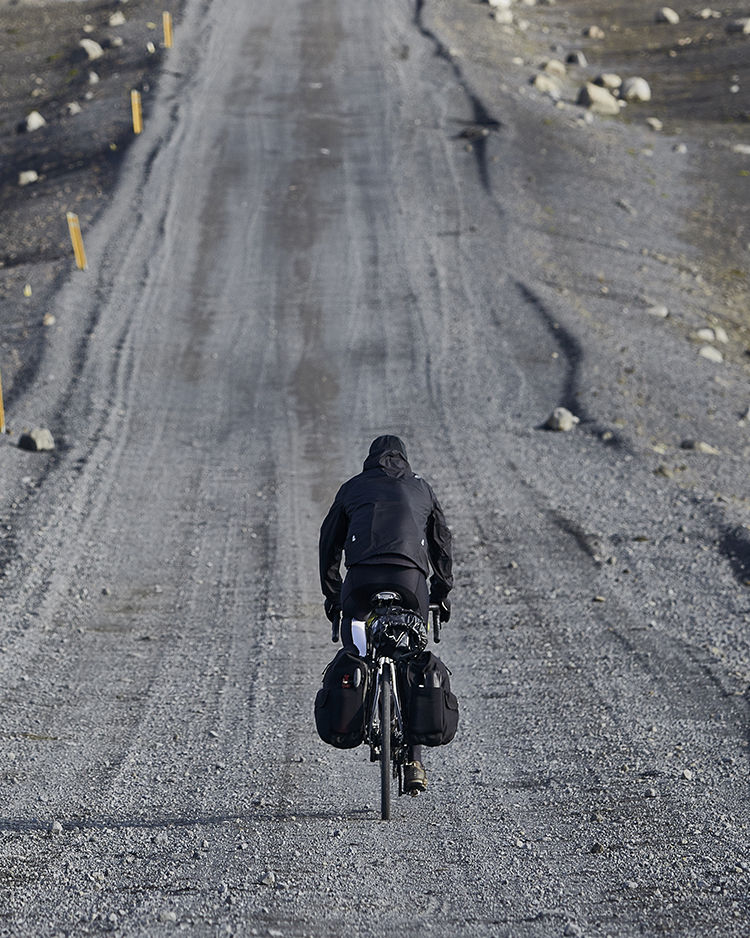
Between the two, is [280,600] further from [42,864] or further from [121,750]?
[42,864]

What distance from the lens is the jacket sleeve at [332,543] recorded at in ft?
19.8

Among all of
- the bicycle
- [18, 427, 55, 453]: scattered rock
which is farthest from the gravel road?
the bicycle

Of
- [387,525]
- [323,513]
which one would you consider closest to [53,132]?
[323,513]

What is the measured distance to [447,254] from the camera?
Result: 64.3ft

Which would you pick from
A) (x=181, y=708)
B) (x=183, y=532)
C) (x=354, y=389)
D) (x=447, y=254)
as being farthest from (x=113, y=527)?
(x=447, y=254)

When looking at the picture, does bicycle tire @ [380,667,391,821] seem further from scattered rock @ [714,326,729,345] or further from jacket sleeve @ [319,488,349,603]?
scattered rock @ [714,326,729,345]

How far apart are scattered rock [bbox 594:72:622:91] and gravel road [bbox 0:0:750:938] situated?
7.53m

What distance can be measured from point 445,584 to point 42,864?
2958 millimetres

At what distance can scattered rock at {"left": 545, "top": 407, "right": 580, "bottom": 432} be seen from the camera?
13.8 metres

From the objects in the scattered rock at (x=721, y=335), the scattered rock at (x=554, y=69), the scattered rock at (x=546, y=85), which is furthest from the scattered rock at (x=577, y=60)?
the scattered rock at (x=721, y=335)

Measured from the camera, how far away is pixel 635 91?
1272 inches

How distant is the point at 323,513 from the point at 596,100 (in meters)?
24.1

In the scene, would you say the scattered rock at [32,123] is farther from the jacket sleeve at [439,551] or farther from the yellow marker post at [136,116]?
the jacket sleeve at [439,551]

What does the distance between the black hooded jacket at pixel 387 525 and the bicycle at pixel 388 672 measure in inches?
11.6
